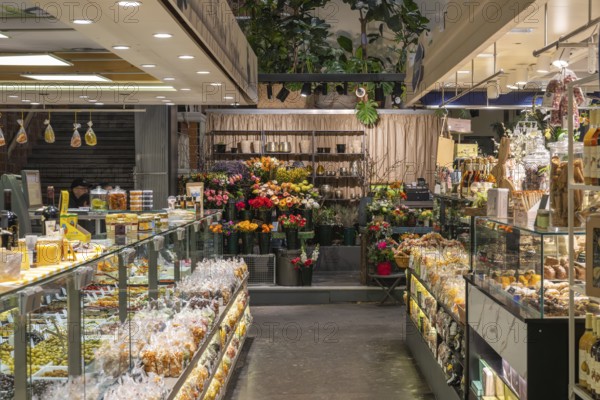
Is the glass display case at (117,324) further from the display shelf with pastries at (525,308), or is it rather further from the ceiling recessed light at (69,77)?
the ceiling recessed light at (69,77)

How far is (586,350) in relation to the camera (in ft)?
9.31

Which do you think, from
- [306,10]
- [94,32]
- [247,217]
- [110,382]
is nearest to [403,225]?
[247,217]

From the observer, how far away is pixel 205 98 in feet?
26.5

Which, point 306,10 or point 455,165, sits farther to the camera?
point 306,10

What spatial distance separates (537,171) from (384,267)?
5189 millimetres

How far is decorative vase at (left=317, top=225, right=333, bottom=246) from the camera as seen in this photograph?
38.1 ft

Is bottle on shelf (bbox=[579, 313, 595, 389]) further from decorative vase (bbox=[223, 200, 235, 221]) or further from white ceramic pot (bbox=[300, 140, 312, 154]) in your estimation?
white ceramic pot (bbox=[300, 140, 312, 154])

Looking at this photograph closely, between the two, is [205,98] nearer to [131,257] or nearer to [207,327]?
[207,327]

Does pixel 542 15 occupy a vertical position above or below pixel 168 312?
above

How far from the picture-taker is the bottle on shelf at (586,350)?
2802 millimetres

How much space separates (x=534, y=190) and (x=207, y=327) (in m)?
2.21

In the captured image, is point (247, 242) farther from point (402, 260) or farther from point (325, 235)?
point (402, 260)

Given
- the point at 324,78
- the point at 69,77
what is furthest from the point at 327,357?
the point at 324,78

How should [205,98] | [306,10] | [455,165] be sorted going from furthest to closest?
[306,10]
[205,98]
[455,165]
